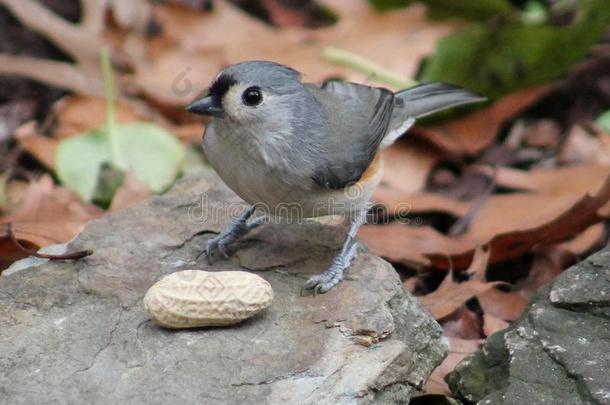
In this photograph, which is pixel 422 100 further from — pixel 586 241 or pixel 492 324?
pixel 492 324

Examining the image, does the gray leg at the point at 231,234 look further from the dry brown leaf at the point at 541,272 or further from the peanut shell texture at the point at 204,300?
the dry brown leaf at the point at 541,272

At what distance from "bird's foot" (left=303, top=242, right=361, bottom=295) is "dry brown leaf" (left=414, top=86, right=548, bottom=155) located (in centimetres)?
221

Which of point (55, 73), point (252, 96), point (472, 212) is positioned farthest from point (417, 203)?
point (55, 73)

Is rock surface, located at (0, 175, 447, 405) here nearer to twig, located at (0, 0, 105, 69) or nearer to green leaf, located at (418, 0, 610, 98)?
green leaf, located at (418, 0, 610, 98)

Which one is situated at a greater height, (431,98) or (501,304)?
(431,98)

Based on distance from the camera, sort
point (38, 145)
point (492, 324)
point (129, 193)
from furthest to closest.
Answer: point (38, 145)
point (129, 193)
point (492, 324)

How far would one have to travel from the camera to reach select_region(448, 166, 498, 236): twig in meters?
5.33

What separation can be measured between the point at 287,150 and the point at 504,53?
271 centimetres

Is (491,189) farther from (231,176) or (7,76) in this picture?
(7,76)

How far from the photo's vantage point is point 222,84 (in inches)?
149

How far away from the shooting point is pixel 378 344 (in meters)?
3.50

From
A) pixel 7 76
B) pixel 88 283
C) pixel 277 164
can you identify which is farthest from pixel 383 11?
pixel 88 283

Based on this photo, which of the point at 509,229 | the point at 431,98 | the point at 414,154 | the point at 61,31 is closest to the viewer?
the point at 509,229

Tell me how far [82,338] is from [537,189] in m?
3.02
